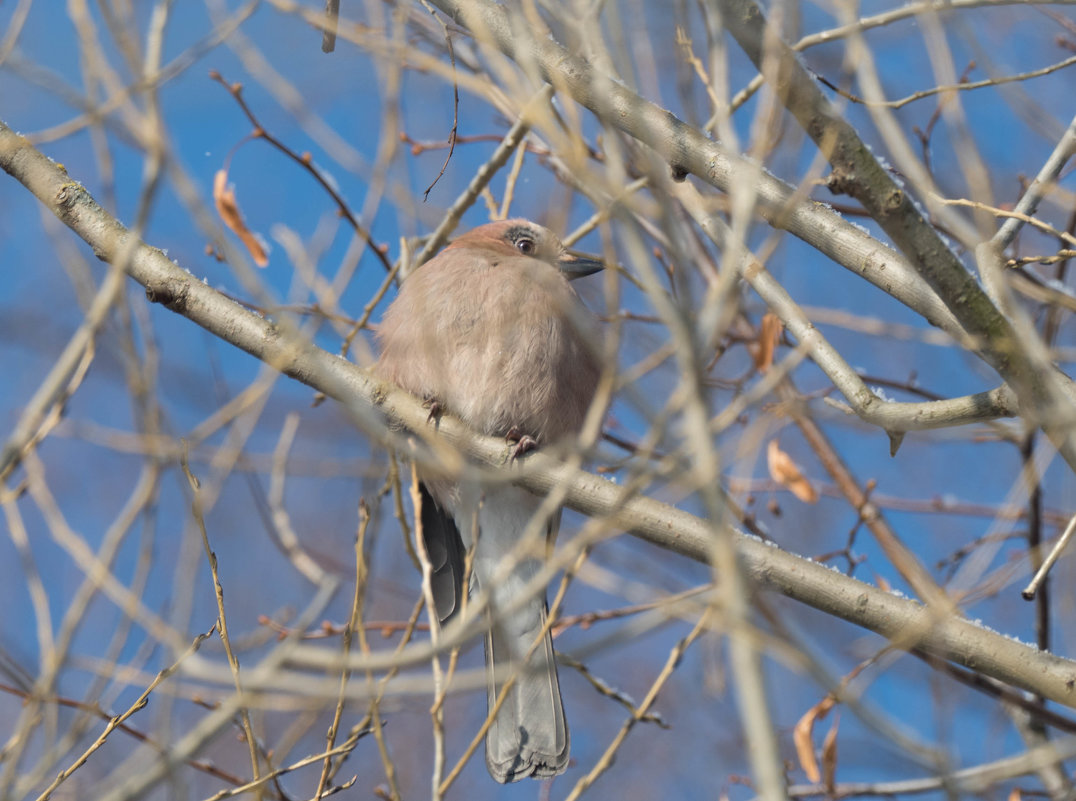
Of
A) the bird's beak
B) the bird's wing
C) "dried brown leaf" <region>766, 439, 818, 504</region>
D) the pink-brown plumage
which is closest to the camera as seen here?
"dried brown leaf" <region>766, 439, 818, 504</region>

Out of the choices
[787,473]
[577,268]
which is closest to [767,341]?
[787,473]

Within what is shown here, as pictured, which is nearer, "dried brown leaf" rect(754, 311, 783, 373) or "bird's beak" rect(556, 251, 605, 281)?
"dried brown leaf" rect(754, 311, 783, 373)

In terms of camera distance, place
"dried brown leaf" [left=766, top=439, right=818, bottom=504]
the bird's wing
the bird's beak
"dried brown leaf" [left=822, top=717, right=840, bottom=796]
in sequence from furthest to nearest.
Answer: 1. the bird's beak
2. the bird's wing
3. "dried brown leaf" [left=766, top=439, right=818, bottom=504]
4. "dried brown leaf" [left=822, top=717, right=840, bottom=796]

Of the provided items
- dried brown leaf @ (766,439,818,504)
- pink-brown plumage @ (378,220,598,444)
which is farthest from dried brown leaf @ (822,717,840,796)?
pink-brown plumage @ (378,220,598,444)

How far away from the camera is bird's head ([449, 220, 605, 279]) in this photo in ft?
15.6

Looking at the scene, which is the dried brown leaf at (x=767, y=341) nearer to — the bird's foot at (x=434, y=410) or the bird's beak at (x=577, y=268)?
the bird's foot at (x=434, y=410)

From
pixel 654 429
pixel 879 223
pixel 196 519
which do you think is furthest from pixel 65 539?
pixel 879 223

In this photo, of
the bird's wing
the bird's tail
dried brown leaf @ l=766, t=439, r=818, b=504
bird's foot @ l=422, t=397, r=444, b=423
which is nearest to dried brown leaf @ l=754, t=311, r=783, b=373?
dried brown leaf @ l=766, t=439, r=818, b=504

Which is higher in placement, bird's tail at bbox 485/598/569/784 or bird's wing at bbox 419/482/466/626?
bird's wing at bbox 419/482/466/626

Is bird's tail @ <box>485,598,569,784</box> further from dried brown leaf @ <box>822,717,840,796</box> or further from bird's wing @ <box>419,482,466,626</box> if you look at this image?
dried brown leaf @ <box>822,717,840,796</box>

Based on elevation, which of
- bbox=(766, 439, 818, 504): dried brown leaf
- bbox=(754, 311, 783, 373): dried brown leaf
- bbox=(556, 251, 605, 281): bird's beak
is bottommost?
bbox=(766, 439, 818, 504): dried brown leaf

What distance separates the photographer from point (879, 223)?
2295mm

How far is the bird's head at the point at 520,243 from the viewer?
477 cm

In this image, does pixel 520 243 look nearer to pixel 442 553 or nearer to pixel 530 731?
pixel 442 553
